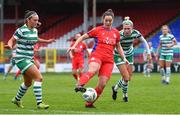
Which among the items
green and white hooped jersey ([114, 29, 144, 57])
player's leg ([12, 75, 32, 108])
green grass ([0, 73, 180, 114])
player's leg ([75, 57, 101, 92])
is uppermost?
green and white hooped jersey ([114, 29, 144, 57])

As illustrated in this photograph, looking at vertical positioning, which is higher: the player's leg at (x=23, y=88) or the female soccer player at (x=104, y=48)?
the female soccer player at (x=104, y=48)

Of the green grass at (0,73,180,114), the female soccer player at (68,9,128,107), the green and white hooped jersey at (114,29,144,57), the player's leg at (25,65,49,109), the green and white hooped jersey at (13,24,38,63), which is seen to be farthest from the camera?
the green and white hooped jersey at (114,29,144,57)

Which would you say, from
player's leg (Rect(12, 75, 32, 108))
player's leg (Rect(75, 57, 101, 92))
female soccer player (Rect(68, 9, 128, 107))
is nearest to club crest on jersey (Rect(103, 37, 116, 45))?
female soccer player (Rect(68, 9, 128, 107))

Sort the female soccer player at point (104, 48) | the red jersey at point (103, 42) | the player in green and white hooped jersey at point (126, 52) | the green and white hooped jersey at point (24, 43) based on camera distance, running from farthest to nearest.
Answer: the player in green and white hooped jersey at point (126, 52), the red jersey at point (103, 42), the female soccer player at point (104, 48), the green and white hooped jersey at point (24, 43)

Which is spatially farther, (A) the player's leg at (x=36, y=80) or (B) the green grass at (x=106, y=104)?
(A) the player's leg at (x=36, y=80)

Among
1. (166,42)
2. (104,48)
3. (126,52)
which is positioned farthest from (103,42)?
(166,42)

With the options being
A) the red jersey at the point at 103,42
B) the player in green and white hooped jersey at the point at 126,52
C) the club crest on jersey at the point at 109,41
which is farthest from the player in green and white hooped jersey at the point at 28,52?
the player in green and white hooped jersey at the point at 126,52

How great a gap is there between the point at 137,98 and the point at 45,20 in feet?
110

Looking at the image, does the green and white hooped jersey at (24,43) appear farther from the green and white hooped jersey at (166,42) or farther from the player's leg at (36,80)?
the green and white hooped jersey at (166,42)

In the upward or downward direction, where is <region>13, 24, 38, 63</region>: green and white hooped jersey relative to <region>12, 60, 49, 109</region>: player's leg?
upward

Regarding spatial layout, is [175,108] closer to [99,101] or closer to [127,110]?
[127,110]

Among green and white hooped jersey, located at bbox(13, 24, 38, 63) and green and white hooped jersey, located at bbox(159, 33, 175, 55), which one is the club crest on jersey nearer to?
green and white hooped jersey, located at bbox(13, 24, 38, 63)

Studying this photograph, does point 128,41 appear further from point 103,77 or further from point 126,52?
point 103,77

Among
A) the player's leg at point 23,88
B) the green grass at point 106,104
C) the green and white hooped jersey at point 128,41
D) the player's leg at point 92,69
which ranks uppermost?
the green and white hooped jersey at point 128,41
